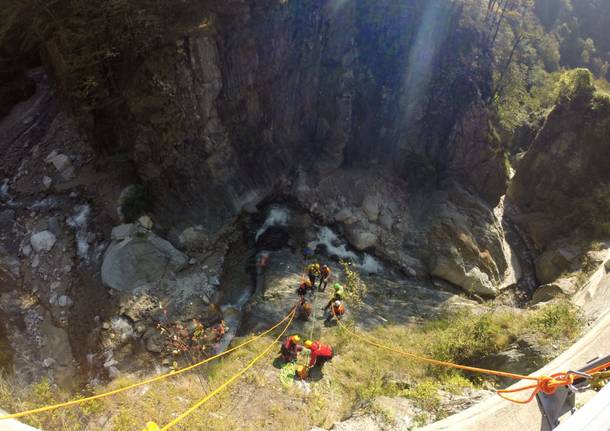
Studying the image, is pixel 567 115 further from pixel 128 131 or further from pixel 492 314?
pixel 128 131

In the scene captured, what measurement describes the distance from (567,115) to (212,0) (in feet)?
55.7

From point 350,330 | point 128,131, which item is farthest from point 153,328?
point 128,131

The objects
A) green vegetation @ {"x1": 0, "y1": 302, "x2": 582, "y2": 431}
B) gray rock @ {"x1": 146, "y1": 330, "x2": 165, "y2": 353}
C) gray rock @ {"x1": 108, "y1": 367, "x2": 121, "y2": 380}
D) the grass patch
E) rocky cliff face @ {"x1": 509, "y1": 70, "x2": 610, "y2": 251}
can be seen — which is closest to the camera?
green vegetation @ {"x1": 0, "y1": 302, "x2": 582, "y2": 431}

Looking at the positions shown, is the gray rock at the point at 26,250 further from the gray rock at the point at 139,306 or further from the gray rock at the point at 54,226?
the gray rock at the point at 139,306

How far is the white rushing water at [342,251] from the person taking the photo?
15.8m

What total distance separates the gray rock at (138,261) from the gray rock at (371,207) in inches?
334

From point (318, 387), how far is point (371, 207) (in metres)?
10.0

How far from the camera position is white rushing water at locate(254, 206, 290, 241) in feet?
53.3

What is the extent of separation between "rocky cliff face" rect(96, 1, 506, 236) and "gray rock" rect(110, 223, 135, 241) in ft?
5.02

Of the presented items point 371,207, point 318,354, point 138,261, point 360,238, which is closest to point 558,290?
point 360,238

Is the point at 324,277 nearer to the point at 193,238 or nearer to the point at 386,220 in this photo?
the point at 193,238

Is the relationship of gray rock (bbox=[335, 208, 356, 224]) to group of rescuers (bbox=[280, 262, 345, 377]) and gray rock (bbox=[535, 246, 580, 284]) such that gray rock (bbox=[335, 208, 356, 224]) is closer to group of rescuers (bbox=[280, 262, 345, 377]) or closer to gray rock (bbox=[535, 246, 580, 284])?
group of rescuers (bbox=[280, 262, 345, 377])

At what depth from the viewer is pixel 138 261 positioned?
12.8 meters

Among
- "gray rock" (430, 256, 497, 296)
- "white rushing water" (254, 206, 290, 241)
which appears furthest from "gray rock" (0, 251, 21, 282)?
"gray rock" (430, 256, 497, 296)
